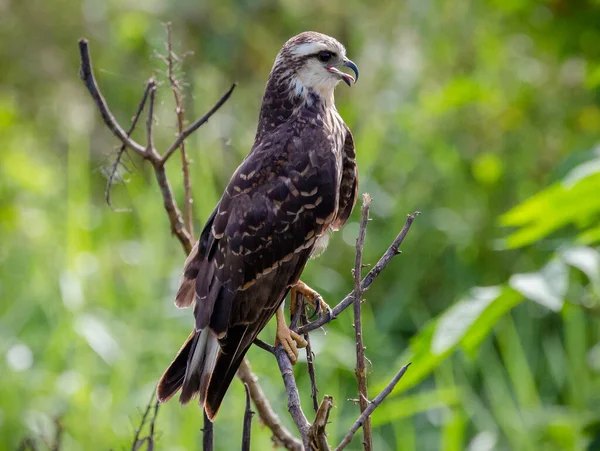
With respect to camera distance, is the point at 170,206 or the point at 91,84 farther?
the point at 170,206

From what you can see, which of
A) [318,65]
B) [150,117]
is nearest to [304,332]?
[150,117]

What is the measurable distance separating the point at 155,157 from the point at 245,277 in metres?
0.51

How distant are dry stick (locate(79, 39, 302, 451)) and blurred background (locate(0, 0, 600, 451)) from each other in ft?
4.81

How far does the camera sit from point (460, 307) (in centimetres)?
269

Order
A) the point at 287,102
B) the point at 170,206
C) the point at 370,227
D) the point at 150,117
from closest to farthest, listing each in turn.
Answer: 1. the point at 150,117
2. the point at 170,206
3. the point at 287,102
4. the point at 370,227

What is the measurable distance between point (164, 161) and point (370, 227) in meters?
3.51

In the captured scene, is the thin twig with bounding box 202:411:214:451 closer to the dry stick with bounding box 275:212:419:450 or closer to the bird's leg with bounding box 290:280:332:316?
the dry stick with bounding box 275:212:419:450

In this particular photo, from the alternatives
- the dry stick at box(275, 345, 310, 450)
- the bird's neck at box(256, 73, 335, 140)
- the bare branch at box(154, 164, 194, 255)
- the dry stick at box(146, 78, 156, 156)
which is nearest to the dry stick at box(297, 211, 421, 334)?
the dry stick at box(275, 345, 310, 450)

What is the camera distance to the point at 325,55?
328cm

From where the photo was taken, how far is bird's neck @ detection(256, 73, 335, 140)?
10.5ft

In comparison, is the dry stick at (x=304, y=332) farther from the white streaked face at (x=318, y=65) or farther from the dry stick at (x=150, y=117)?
the white streaked face at (x=318, y=65)

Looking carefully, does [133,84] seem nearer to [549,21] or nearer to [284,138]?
[549,21]

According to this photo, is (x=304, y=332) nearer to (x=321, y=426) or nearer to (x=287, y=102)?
(x=321, y=426)

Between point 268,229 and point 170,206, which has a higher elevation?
point 268,229
